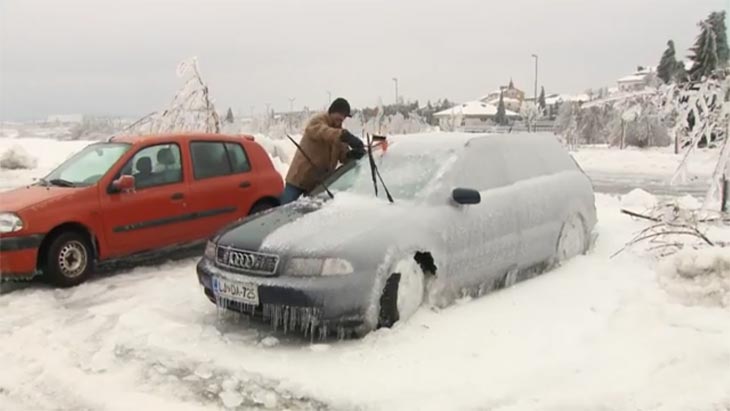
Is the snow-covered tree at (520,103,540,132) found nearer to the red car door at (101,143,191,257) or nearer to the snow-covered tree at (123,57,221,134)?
the snow-covered tree at (123,57,221,134)

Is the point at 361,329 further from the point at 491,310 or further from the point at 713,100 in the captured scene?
the point at 713,100

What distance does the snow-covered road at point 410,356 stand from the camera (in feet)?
13.0

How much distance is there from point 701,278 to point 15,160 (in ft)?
75.5

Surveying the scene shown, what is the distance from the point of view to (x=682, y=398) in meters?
3.83

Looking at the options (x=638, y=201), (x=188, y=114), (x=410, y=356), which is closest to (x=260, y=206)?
(x=410, y=356)

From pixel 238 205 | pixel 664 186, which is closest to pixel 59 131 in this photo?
pixel 664 186

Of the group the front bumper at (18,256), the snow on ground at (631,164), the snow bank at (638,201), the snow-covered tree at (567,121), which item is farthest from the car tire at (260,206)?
the snow-covered tree at (567,121)

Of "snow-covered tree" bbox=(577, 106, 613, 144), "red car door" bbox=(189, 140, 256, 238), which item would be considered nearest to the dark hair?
"red car door" bbox=(189, 140, 256, 238)

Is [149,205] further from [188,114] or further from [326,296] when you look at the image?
[188,114]

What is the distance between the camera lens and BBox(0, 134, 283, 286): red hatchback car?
6520mm

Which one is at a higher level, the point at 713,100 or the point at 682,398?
the point at 713,100

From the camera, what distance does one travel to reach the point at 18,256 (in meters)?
6.38

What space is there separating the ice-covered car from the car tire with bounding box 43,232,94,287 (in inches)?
76.7

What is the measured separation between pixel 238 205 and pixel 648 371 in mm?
5290
